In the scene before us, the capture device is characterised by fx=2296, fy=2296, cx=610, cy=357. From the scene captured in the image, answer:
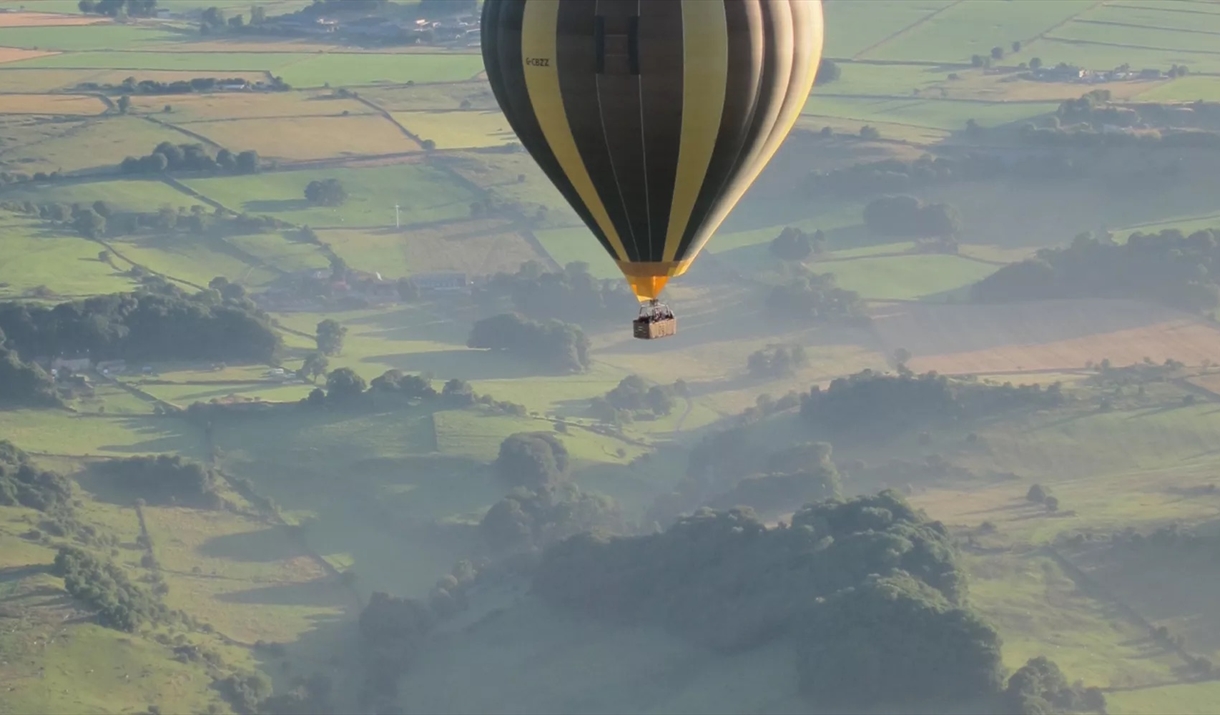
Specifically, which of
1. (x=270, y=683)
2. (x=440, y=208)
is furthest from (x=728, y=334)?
(x=270, y=683)

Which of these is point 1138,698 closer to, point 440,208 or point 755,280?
point 755,280

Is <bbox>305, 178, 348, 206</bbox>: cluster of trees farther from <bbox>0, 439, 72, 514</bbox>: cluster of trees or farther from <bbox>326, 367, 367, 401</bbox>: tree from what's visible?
<bbox>0, 439, 72, 514</bbox>: cluster of trees

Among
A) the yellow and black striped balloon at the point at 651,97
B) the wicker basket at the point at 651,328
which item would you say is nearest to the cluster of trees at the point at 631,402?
the yellow and black striped balloon at the point at 651,97

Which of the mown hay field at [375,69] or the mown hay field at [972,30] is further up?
the mown hay field at [972,30]

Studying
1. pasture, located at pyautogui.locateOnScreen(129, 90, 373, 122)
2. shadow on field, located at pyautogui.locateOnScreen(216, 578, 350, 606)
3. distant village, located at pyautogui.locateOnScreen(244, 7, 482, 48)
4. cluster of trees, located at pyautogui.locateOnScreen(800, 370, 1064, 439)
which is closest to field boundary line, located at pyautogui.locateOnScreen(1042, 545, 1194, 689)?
cluster of trees, located at pyautogui.locateOnScreen(800, 370, 1064, 439)

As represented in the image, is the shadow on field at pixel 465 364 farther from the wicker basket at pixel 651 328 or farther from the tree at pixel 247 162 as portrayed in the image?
→ the wicker basket at pixel 651 328

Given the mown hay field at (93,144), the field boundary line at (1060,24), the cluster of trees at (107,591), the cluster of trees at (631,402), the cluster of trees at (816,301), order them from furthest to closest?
the field boundary line at (1060,24)
the mown hay field at (93,144)
the cluster of trees at (816,301)
the cluster of trees at (631,402)
the cluster of trees at (107,591)
